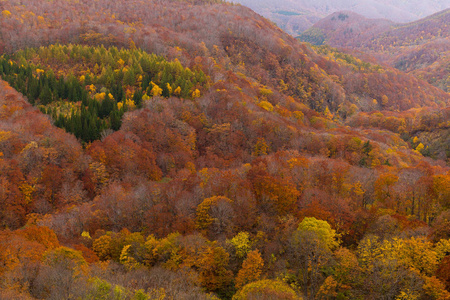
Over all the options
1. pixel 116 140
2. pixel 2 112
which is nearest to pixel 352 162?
pixel 116 140

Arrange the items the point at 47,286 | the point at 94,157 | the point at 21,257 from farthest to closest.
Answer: the point at 94,157, the point at 21,257, the point at 47,286

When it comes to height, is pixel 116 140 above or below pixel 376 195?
below

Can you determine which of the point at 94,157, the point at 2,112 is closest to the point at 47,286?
the point at 94,157

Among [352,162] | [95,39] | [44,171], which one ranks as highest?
[95,39]

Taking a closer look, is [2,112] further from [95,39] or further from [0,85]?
[95,39]

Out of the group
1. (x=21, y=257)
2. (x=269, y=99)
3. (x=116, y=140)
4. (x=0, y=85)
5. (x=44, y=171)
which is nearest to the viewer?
(x=21, y=257)

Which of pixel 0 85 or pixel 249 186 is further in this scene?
pixel 0 85
